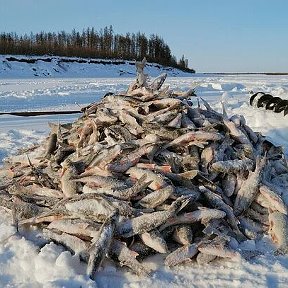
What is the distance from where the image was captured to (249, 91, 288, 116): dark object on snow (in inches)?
381

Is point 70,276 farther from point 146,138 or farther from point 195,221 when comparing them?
point 146,138

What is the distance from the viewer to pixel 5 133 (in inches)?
368

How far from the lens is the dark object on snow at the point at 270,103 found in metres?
9.68

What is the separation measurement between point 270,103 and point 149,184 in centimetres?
733

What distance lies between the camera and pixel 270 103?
10.6m

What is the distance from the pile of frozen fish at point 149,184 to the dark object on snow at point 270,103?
4.28 metres

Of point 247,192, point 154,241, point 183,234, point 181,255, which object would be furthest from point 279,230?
point 154,241

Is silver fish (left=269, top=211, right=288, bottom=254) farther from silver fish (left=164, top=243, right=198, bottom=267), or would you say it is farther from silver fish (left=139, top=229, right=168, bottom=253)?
silver fish (left=139, top=229, right=168, bottom=253)

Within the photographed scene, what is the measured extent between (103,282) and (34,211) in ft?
4.02

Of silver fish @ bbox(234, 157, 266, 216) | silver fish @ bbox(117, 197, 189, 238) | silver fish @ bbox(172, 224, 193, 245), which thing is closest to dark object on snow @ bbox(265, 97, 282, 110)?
silver fish @ bbox(234, 157, 266, 216)

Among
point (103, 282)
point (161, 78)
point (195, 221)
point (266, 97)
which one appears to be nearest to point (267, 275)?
point (195, 221)

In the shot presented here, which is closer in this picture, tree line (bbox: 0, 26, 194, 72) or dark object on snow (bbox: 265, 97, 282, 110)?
dark object on snow (bbox: 265, 97, 282, 110)

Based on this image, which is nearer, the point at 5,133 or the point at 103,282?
the point at 103,282

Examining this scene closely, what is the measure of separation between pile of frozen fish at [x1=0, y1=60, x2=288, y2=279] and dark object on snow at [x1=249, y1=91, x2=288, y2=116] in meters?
4.28
